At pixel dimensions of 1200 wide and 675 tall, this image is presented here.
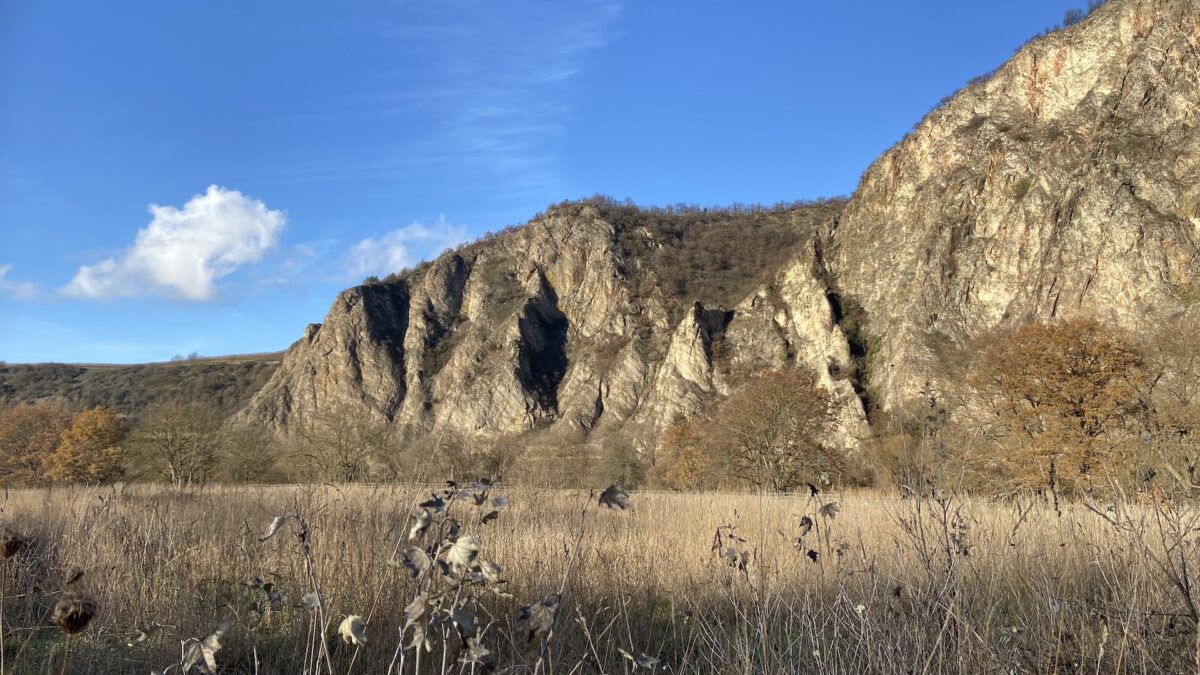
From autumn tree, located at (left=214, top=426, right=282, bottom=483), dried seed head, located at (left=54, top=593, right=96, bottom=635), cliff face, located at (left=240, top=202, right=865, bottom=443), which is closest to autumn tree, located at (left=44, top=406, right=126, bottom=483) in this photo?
autumn tree, located at (left=214, top=426, right=282, bottom=483)

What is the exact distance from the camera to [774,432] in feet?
102

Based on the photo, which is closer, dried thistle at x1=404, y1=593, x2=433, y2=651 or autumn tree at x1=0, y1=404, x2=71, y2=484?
dried thistle at x1=404, y1=593, x2=433, y2=651

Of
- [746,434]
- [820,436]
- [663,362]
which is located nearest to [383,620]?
[746,434]

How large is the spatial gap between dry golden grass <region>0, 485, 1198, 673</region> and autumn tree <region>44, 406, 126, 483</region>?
99.7 feet

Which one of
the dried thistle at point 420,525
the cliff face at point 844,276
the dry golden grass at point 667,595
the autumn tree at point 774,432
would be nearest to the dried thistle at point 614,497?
the dried thistle at point 420,525

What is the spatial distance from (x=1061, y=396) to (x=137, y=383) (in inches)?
4082

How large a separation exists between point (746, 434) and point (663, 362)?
33502mm

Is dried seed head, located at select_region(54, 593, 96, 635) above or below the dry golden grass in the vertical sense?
above

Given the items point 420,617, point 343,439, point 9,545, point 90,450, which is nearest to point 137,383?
point 90,450

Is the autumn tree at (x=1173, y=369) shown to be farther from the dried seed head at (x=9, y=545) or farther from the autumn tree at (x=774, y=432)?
the dried seed head at (x=9, y=545)

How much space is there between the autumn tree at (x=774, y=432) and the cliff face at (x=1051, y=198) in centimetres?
1367

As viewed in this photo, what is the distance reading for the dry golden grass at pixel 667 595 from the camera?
306 cm

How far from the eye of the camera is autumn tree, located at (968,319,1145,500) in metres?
22.1

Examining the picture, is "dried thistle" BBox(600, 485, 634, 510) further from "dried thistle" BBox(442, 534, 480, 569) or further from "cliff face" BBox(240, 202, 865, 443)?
"cliff face" BBox(240, 202, 865, 443)
